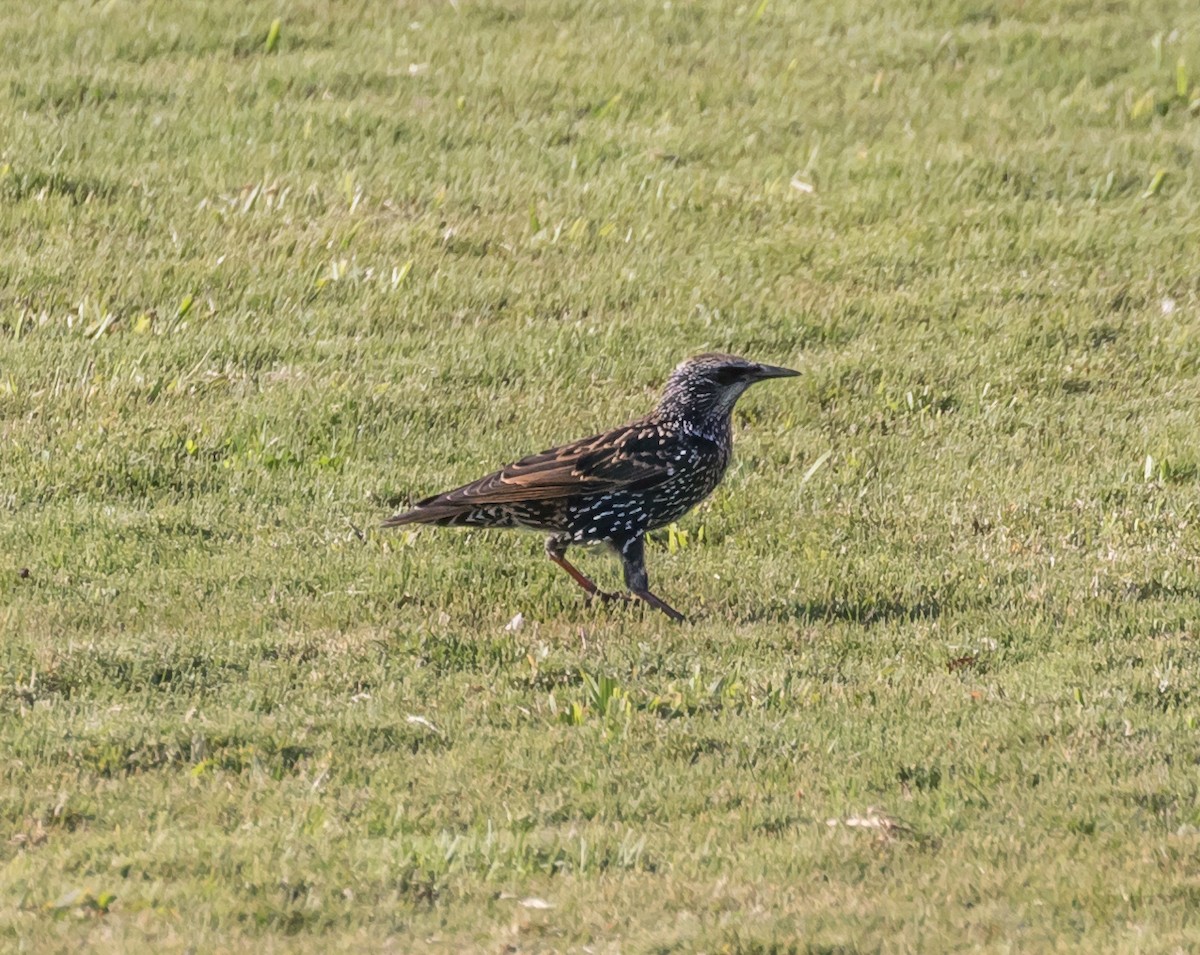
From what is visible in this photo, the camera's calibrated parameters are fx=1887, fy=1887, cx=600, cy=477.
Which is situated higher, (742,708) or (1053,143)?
(1053,143)

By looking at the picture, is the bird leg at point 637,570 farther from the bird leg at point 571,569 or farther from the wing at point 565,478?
the wing at point 565,478

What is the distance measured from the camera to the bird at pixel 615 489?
9859mm

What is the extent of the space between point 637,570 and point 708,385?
1124mm

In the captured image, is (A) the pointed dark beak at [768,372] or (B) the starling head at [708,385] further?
(A) the pointed dark beak at [768,372]

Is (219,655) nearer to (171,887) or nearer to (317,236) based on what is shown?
(171,887)

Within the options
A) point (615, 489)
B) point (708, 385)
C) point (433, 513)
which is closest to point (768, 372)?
point (708, 385)

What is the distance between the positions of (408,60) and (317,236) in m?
3.84

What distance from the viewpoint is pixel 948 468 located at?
39.8ft

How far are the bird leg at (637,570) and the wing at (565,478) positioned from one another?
1.03 feet

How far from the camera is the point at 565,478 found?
9.89 m

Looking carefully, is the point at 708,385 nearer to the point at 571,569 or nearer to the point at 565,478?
the point at 565,478

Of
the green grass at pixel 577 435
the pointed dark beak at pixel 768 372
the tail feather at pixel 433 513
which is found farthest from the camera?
the pointed dark beak at pixel 768 372

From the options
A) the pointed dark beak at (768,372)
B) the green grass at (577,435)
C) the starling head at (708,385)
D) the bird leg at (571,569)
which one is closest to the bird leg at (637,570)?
the bird leg at (571,569)

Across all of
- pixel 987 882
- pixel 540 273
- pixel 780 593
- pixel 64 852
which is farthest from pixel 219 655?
pixel 540 273
